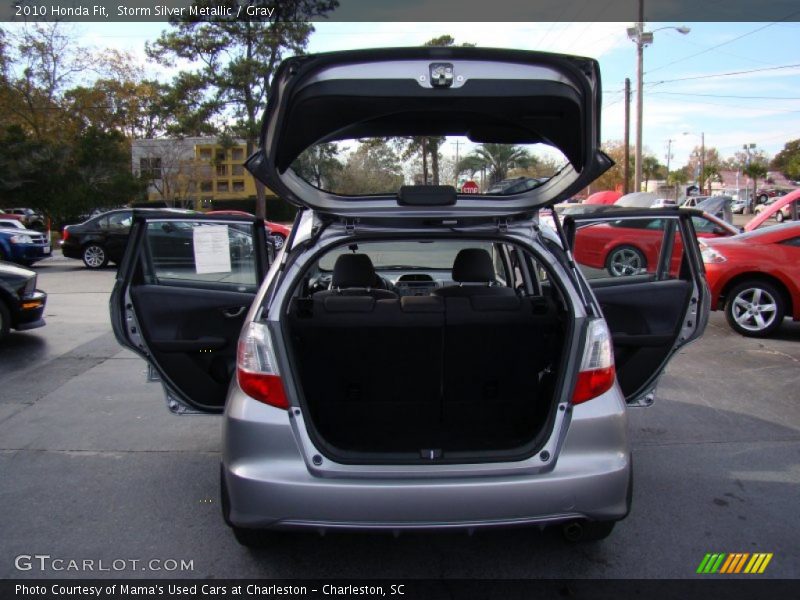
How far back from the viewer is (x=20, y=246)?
16.0m

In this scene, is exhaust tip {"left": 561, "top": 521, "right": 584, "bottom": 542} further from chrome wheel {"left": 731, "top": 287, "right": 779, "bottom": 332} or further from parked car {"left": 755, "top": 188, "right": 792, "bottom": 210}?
parked car {"left": 755, "top": 188, "right": 792, "bottom": 210}

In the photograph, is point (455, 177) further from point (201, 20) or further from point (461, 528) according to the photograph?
point (201, 20)

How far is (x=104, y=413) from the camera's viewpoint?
541 centimetres

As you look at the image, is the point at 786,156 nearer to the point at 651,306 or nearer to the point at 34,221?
the point at 34,221

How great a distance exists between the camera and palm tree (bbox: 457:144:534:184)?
343 cm

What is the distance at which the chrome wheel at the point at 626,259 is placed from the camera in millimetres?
9723

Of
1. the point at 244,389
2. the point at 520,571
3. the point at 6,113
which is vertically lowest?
the point at 520,571

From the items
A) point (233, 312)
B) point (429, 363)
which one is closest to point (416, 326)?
point (429, 363)

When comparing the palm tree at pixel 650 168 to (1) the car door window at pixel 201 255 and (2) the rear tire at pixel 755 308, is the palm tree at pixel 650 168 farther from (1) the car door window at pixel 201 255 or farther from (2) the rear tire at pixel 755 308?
(1) the car door window at pixel 201 255

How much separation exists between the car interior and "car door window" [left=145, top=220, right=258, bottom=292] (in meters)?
0.89

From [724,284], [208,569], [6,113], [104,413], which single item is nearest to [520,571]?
[208,569]

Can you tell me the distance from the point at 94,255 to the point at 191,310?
49.9ft

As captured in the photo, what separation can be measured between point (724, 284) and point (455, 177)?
594cm

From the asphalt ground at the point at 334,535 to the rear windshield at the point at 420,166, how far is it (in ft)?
5.73
